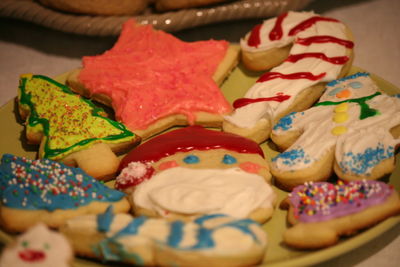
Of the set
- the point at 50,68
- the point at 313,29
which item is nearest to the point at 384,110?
the point at 313,29

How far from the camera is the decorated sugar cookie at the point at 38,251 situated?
1329 millimetres

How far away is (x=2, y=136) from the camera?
88.0 inches

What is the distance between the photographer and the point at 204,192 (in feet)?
5.54

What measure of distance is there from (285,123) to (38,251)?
1087 millimetres

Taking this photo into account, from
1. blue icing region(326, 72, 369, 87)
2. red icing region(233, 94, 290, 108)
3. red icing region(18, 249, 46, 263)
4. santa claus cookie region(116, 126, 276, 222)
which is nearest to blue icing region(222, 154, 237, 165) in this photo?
santa claus cookie region(116, 126, 276, 222)

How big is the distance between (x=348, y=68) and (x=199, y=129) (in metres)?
0.77

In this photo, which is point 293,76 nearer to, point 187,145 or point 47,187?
point 187,145

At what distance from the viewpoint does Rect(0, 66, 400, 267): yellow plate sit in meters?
1.51

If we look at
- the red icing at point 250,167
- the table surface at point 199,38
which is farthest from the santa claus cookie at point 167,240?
the table surface at point 199,38

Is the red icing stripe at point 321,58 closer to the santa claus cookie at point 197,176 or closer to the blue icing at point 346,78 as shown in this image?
the blue icing at point 346,78

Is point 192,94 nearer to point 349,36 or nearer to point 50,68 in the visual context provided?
point 349,36

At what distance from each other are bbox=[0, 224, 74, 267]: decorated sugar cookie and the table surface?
5.23 feet

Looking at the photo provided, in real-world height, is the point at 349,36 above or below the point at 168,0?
below

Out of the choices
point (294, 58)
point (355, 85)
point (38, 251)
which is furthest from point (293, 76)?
point (38, 251)
